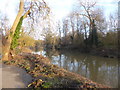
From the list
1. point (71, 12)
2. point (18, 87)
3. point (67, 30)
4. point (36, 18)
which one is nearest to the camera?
point (18, 87)

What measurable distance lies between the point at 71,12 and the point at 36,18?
19.6 metres

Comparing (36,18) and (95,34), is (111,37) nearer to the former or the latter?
(95,34)

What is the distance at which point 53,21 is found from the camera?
38.5ft

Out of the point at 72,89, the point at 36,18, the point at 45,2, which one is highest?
the point at 45,2

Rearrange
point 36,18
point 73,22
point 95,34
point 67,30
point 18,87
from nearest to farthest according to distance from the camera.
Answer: point 18,87 → point 36,18 → point 95,34 → point 73,22 → point 67,30

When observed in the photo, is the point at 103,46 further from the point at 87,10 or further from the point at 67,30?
the point at 67,30

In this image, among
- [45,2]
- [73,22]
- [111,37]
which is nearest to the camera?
[45,2]

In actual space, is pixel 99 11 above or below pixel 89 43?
above

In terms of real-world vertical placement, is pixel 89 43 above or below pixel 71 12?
below

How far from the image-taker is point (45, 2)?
11.2 meters

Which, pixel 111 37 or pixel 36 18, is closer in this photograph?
pixel 36 18

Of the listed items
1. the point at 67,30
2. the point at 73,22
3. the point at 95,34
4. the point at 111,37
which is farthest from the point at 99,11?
the point at 67,30

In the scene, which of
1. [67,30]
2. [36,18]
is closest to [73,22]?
[67,30]

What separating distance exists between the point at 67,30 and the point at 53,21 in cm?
3374
